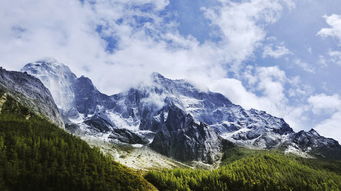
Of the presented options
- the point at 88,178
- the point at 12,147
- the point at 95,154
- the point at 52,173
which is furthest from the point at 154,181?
the point at 12,147

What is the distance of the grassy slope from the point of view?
101m

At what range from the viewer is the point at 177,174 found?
193750 millimetres

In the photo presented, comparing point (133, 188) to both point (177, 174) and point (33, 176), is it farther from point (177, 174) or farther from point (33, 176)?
point (177, 174)

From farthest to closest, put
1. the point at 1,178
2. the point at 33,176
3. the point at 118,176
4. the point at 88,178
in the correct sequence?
the point at 118,176, the point at 88,178, the point at 33,176, the point at 1,178

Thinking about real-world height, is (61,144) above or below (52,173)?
above

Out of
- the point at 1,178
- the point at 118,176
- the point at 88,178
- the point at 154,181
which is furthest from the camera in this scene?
the point at 154,181

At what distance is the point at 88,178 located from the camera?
112 metres

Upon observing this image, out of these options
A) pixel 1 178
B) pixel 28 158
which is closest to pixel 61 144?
pixel 28 158

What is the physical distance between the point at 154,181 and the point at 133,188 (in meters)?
38.1

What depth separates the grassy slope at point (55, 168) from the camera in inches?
3989

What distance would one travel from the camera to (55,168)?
11112 centimetres

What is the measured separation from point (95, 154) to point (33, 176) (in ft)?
137

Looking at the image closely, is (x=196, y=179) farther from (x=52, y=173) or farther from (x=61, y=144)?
(x=52, y=173)

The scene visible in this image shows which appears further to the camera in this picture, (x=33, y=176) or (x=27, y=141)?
(x=27, y=141)
